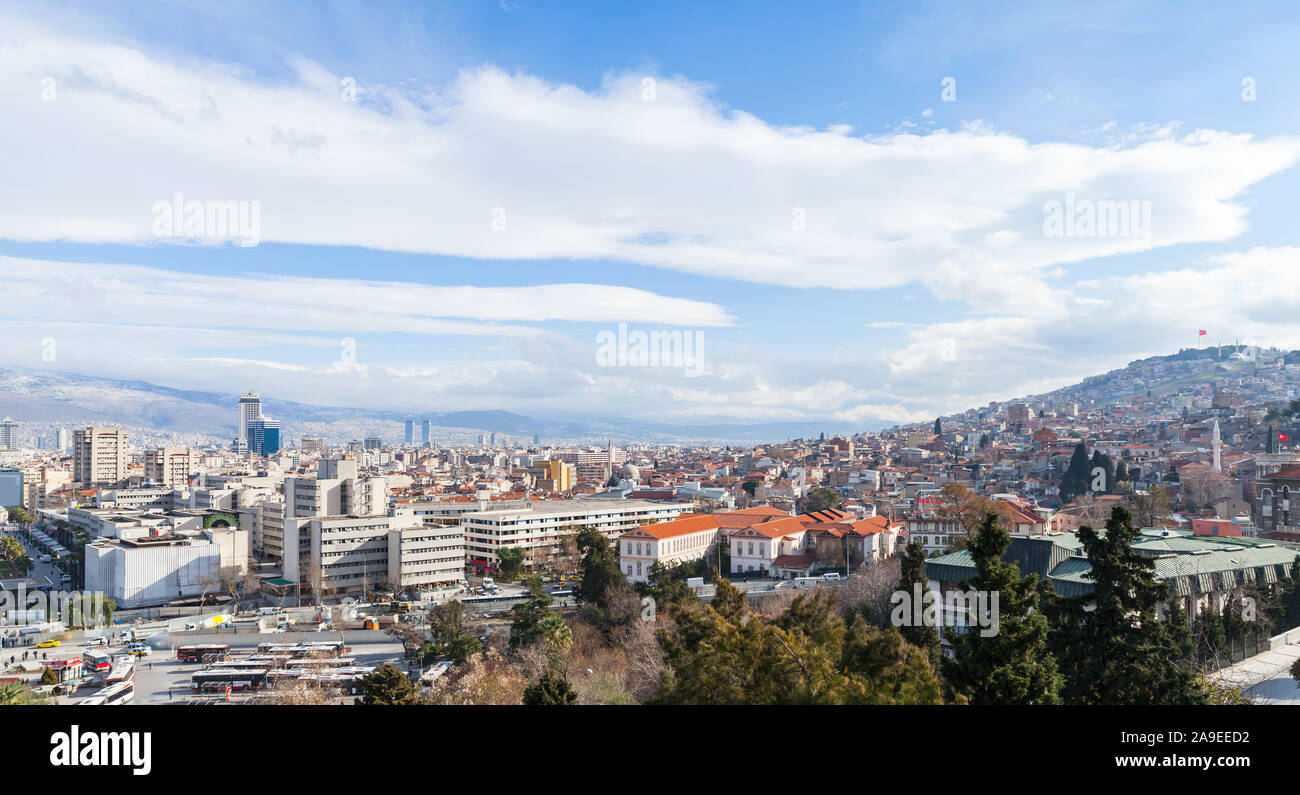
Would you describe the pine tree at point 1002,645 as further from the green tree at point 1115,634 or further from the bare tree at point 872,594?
the bare tree at point 872,594

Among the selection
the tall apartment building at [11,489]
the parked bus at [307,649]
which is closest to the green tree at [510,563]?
the parked bus at [307,649]

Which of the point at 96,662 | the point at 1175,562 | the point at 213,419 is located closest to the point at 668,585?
the point at 1175,562

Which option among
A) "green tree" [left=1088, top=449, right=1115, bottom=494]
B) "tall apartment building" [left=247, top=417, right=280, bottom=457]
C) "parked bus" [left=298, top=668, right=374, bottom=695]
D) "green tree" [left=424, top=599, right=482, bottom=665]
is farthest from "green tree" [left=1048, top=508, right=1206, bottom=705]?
"tall apartment building" [left=247, top=417, right=280, bottom=457]

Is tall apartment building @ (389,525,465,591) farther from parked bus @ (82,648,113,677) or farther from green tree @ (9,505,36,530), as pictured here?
green tree @ (9,505,36,530)

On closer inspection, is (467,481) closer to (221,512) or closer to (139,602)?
(221,512)

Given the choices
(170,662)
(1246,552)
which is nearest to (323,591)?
(170,662)
